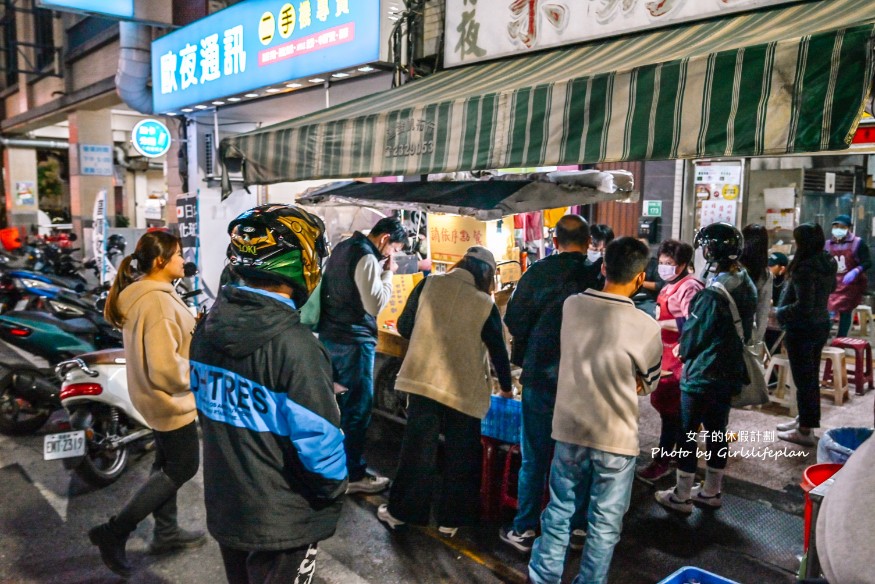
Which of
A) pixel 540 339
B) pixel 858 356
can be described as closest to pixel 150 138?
pixel 540 339

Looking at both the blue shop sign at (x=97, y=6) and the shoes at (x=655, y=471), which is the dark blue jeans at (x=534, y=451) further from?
the blue shop sign at (x=97, y=6)

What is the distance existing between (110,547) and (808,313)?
236 inches

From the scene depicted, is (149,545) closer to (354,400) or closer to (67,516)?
(67,516)

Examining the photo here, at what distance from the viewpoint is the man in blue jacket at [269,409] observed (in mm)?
2326

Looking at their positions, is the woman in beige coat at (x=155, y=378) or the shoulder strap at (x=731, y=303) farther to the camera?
the shoulder strap at (x=731, y=303)

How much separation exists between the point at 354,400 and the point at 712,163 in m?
6.67

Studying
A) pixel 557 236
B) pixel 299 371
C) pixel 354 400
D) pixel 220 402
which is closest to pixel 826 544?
pixel 299 371

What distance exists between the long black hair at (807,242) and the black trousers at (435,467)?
3.80m

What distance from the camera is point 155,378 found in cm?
382

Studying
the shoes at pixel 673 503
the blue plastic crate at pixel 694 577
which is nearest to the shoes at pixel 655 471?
the shoes at pixel 673 503

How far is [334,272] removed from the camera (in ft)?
16.9

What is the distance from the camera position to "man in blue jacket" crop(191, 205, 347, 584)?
233cm

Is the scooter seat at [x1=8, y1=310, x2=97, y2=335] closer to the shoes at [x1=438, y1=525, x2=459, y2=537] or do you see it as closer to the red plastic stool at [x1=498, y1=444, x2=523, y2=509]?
the shoes at [x1=438, y1=525, x2=459, y2=537]

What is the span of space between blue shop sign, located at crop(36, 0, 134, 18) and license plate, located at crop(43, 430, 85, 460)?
761 cm
